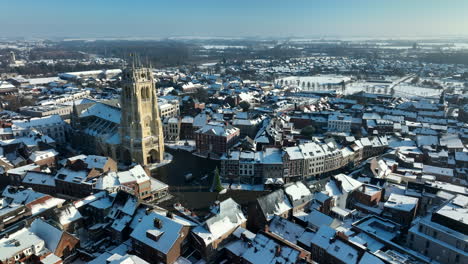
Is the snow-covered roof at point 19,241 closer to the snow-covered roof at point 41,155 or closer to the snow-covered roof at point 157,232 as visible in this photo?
the snow-covered roof at point 157,232

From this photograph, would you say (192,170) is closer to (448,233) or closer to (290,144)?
(290,144)

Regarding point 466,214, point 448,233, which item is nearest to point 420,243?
point 448,233

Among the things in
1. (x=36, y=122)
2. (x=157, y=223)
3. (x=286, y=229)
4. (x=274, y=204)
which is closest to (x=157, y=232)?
(x=157, y=223)

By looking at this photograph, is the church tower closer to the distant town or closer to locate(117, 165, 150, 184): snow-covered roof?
the distant town

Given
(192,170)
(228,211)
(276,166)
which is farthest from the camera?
(192,170)

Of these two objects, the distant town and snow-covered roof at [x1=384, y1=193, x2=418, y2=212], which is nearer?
the distant town

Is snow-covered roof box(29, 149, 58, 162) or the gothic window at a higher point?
the gothic window

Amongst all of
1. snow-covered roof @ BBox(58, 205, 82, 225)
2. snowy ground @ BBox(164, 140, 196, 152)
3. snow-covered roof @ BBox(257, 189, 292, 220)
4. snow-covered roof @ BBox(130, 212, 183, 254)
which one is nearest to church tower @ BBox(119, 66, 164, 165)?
snowy ground @ BBox(164, 140, 196, 152)
